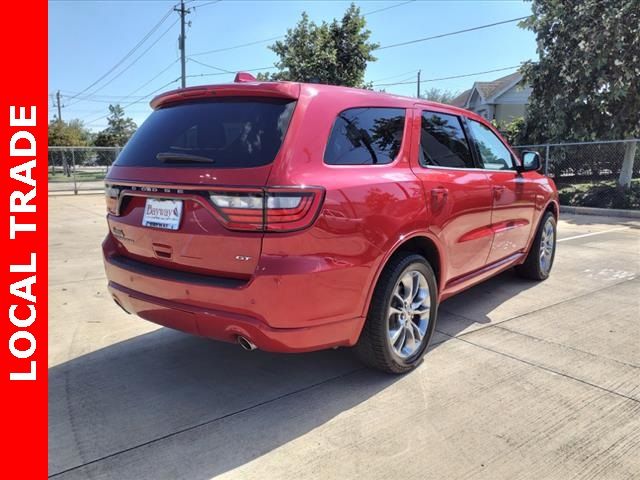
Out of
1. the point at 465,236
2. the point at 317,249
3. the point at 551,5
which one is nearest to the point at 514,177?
the point at 465,236

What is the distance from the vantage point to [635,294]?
518cm

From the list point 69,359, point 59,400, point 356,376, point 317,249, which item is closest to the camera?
point 317,249

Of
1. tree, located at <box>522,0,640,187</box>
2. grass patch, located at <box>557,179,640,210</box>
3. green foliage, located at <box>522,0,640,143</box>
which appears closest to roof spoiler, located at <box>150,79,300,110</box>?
grass patch, located at <box>557,179,640,210</box>

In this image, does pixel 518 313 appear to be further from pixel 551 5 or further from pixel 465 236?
pixel 551 5

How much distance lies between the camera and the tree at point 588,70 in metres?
13.0

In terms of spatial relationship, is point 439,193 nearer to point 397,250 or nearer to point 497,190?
point 397,250

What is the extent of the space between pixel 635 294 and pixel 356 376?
364cm

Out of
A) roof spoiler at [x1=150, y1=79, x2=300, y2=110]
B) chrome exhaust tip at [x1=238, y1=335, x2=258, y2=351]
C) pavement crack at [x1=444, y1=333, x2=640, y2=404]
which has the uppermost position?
roof spoiler at [x1=150, y1=79, x2=300, y2=110]

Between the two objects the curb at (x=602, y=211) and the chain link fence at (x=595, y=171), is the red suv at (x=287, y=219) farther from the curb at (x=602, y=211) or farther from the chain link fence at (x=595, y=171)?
the chain link fence at (x=595, y=171)

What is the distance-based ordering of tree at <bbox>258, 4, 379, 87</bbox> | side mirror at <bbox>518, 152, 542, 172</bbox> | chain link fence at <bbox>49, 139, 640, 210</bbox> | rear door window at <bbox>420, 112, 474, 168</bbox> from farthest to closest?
tree at <bbox>258, 4, 379, 87</bbox>, chain link fence at <bbox>49, 139, 640, 210</bbox>, side mirror at <bbox>518, 152, 542, 172</bbox>, rear door window at <bbox>420, 112, 474, 168</bbox>

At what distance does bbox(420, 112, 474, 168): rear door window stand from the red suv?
0.9 inches

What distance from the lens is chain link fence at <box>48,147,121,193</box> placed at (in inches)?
762

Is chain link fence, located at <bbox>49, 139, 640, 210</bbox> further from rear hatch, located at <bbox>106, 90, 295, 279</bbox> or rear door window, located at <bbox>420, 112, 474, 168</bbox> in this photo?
rear hatch, located at <bbox>106, 90, 295, 279</bbox>

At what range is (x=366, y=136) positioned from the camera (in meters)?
3.08
